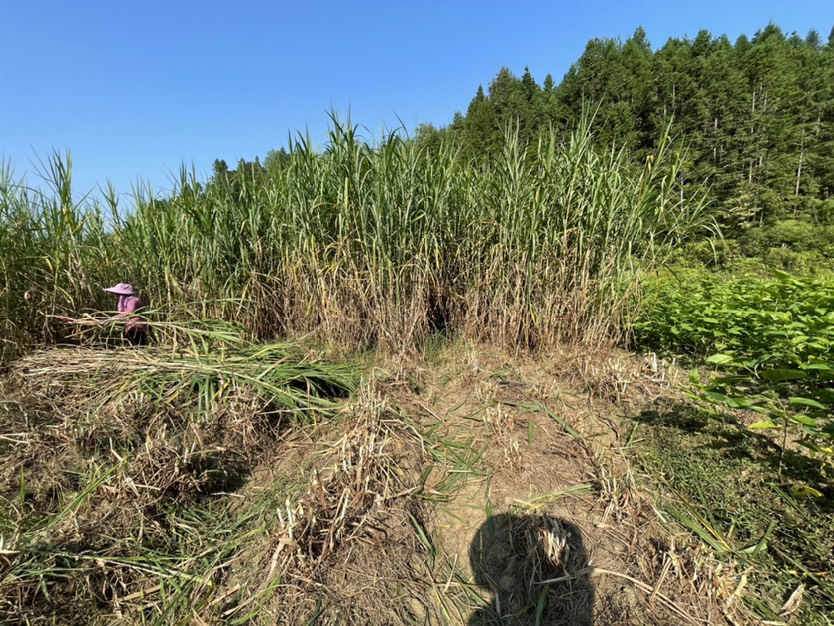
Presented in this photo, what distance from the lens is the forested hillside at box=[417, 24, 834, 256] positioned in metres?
17.5

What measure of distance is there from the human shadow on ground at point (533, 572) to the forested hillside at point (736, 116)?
17962 millimetres

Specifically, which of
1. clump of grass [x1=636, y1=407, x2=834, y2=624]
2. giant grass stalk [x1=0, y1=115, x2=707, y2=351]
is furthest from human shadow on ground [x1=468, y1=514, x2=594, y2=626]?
giant grass stalk [x1=0, y1=115, x2=707, y2=351]

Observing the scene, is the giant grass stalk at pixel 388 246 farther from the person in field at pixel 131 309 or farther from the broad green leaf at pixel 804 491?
the broad green leaf at pixel 804 491

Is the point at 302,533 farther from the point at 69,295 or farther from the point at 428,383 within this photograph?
the point at 69,295

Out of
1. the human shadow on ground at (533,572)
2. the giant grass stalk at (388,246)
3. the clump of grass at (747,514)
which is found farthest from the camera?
the giant grass stalk at (388,246)

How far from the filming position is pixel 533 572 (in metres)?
1.44

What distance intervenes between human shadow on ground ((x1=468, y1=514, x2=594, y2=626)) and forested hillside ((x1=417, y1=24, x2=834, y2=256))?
17962 millimetres

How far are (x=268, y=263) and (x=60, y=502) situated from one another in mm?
2328

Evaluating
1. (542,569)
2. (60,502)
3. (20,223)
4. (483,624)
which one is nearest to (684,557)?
(542,569)

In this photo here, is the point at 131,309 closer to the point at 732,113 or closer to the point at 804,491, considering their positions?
the point at 804,491

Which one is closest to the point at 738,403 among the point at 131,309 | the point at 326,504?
the point at 326,504

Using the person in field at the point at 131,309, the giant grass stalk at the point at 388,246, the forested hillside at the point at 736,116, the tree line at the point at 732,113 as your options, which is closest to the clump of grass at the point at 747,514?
the giant grass stalk at the point at 388,246

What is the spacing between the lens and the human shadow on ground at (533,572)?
4.44 ft

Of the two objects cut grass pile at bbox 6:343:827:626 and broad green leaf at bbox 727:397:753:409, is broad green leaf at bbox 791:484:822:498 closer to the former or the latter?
cut grass pile at bbox 6:343:827:626
